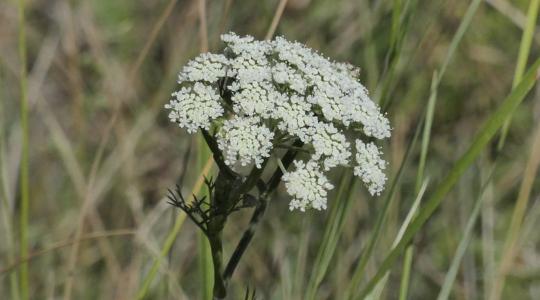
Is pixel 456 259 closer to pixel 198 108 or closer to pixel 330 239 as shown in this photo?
pixel 330 239

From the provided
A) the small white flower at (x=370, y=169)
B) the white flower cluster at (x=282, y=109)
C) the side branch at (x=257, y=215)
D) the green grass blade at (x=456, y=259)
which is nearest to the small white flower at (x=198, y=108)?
the white flower cluster at (x=282, y=109)

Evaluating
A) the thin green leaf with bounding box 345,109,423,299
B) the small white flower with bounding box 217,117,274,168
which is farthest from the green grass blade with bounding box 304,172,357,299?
the small white flower with bounding box 217,117,274,168

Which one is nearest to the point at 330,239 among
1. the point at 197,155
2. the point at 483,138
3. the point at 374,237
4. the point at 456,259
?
the point at 374,237

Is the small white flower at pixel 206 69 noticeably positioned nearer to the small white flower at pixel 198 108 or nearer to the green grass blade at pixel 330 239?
the small white flower at pixel 198 108

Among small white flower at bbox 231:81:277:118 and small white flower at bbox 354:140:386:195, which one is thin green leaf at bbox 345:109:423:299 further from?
small white flower at bbox 231:81:277:118

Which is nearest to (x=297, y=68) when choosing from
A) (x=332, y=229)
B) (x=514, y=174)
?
(x=332, y=229)

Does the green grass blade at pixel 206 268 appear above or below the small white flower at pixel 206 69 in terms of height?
below

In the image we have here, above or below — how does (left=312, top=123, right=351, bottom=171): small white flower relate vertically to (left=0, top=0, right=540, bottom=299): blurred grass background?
below
